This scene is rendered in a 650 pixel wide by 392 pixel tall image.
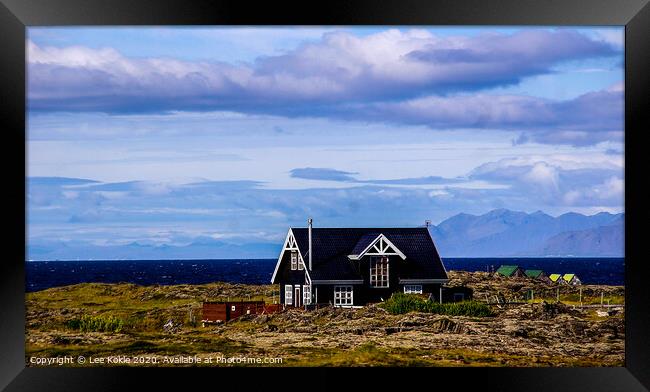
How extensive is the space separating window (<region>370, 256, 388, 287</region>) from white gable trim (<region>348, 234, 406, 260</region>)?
13 centimetres

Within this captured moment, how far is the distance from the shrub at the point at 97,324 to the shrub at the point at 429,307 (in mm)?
5503

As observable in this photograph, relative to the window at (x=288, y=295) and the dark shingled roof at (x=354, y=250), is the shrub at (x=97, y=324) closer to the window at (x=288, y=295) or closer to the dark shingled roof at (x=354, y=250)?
the window at (x=288, y=295)

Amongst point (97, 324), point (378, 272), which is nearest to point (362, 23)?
point (378, 272)

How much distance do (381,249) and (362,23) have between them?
851cm

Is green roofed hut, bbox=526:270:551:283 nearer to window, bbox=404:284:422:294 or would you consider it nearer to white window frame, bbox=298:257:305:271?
window, bbox=404:284:422:294

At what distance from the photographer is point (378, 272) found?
18719mm

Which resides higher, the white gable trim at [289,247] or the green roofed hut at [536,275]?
the white gable trim at [289,247]

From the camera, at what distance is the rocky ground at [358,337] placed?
581 inches

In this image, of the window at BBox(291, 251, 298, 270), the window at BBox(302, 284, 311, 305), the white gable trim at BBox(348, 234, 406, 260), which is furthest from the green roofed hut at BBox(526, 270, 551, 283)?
the window at BBox(302, 284, 311, 305)

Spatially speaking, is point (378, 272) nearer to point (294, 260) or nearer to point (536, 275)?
point (294, 260)

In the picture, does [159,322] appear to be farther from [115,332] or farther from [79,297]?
[79,297]

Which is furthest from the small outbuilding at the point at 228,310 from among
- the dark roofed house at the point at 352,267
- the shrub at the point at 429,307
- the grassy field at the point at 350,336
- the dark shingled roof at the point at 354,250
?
the shrub at the point at 429,307

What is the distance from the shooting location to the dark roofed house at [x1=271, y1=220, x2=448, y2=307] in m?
18.4

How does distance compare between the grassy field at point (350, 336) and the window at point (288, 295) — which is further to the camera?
the window at point (288, 295)
